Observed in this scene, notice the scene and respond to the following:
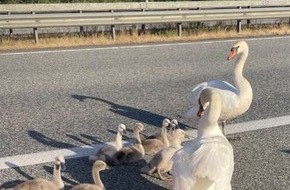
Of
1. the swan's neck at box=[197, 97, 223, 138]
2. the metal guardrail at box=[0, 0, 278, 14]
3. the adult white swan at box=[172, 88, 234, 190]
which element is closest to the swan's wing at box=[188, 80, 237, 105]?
the swan's neck at box=[197, 97, 223, 138]

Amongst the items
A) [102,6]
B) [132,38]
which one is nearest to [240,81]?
[132,38]

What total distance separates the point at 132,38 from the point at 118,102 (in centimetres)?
638

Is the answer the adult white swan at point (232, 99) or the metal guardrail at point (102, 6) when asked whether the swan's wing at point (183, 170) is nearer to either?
the adult white swan at point (232, 99)

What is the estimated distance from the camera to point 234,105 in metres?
6.26

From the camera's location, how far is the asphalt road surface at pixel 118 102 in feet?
17.7

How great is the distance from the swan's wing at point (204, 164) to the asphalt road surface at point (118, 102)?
987 mm

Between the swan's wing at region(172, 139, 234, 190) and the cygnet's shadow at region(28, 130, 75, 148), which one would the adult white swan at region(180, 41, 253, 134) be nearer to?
the cygnet's shadow at region(28, 130, 75, 148)

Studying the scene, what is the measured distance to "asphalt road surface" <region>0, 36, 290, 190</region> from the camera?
5.40 metres

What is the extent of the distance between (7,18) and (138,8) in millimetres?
5676

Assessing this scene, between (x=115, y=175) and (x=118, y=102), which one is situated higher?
(x=118, y=102)

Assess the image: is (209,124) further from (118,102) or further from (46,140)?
(118,102)

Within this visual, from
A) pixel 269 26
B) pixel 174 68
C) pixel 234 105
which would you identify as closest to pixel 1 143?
pixel 234 105

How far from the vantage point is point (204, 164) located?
13.0ft

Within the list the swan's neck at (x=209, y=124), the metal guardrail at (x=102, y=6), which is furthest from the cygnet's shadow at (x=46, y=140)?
the metal guardrail at (x=102, y=6)
